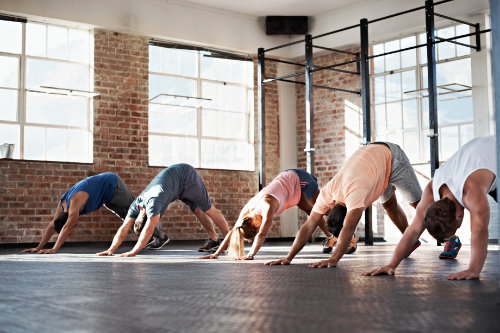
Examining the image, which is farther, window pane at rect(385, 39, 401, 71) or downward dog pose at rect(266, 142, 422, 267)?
window pane at rect(385, 39, 401, 71)

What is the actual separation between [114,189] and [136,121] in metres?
2.50

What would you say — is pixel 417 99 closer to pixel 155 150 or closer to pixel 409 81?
pixel 409 81

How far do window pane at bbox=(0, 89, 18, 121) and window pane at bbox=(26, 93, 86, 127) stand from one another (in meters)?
0.19

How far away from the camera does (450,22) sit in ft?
29.8

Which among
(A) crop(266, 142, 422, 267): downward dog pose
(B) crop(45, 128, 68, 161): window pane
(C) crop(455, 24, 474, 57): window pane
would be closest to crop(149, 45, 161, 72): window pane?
(B) crop(45, 128, 68, 161): window pane

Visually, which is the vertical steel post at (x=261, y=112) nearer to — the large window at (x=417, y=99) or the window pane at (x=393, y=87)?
the large window at (x=417, y=99)

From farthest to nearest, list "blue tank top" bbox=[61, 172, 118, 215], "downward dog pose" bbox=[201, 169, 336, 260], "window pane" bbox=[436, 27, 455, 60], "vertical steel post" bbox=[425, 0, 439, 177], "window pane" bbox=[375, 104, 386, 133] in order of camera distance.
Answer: "window pane" bbox=[375, 104, 386, 133]
"window pane" bbox=[436, 27, 455, 60]
"vertical steel post" bbox=[425, 0, 439, 177]
"blue tank top" bbox=[61, 172, 118, 215]
"downward dog pose" bbox=[201, 169, 336, 260]

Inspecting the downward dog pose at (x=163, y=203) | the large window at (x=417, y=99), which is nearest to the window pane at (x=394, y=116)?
the large window at (x=417, y=99)

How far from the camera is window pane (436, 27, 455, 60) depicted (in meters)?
9.10

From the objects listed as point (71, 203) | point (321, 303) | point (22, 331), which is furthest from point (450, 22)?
point (22, 331)

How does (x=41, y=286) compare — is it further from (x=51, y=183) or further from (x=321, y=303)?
(x=51, y=183)

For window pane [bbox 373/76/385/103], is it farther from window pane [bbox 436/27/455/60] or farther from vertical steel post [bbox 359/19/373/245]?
vertical steel post [bbox 359/19/373/245]

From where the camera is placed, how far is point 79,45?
940 cm

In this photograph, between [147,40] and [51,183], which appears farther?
[147,40]
